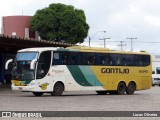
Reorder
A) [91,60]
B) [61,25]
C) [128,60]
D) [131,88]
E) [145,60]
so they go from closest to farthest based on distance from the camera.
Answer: [91,60], [128,60], [131,88], [145,60], [61,25]

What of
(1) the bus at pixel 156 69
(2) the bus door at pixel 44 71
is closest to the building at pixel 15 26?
(1) the bus at pixel 156 69

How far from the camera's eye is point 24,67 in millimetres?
30812

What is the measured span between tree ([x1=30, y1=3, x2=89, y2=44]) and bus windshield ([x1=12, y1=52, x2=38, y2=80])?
137 feet

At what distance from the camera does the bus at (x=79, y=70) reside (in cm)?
3058

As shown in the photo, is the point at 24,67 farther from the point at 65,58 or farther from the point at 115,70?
the point at 115,70

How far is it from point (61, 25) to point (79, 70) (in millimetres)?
43038

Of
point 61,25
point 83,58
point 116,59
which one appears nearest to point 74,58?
point 83,58

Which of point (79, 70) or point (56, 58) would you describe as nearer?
point (56, 58)

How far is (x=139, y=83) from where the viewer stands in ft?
121

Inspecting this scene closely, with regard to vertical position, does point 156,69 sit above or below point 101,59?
below

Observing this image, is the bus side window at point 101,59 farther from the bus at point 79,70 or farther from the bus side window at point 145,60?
the bus side window at point 145,60

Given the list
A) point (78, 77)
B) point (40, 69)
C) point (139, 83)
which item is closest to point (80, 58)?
point (78, 77)

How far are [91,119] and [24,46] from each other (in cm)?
3027

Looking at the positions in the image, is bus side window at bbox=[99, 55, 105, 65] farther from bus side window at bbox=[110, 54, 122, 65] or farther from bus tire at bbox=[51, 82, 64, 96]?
bus tire at bbox=[51, 82, 64, 96]
